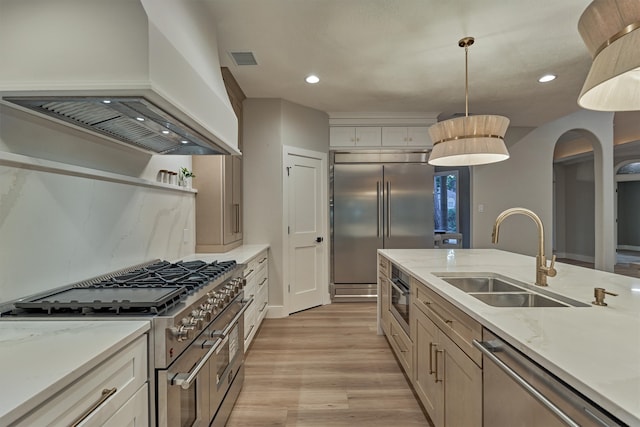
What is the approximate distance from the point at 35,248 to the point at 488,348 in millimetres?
1863

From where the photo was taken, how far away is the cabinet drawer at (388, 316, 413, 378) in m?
2.06

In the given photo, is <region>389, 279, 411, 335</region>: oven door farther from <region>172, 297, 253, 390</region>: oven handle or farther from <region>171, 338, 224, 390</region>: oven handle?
<region>171, 338, 224, 390</region>: oven handle

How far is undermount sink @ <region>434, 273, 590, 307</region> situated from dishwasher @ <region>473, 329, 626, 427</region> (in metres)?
0.46

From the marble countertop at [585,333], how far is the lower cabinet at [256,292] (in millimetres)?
1601

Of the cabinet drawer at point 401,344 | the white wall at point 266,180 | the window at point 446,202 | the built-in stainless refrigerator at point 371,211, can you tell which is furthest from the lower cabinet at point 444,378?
the window at point 446,202

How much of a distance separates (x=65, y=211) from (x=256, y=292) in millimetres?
1871

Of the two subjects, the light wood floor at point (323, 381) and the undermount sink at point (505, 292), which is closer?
the undermount sink at point (505, 292)

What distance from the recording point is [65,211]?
1.43 metres

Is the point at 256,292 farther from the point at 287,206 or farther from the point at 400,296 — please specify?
the point at 400,296

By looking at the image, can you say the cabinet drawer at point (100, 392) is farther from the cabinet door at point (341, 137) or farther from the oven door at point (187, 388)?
the cabinet door at point (341, 137)

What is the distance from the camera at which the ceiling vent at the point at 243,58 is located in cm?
268

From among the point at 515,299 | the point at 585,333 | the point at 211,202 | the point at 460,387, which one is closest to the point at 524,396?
the point at 585,333

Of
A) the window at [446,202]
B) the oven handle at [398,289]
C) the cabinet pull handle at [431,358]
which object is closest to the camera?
the cabinet pull handle at [431,358]

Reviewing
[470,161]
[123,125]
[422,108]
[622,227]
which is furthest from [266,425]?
[622,227]
